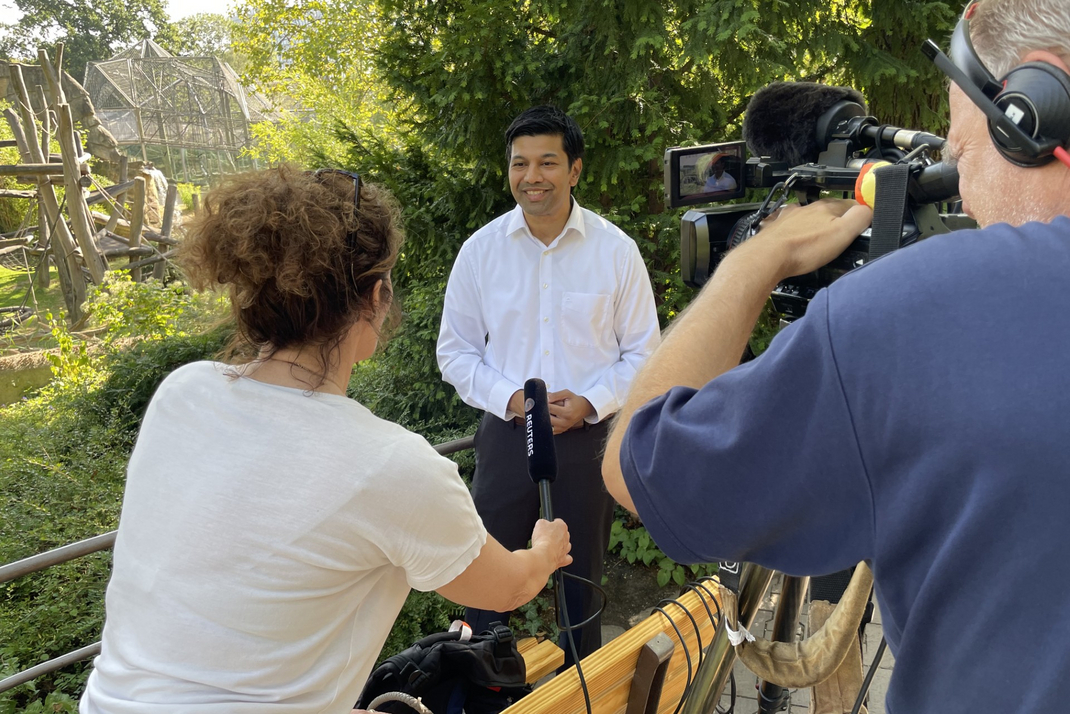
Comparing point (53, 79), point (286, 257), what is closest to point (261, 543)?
point (286, 257)

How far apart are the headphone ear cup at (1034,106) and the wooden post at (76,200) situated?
12908 millimetres

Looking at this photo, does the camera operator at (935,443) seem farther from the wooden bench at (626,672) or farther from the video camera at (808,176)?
the wooden bench at (626,672)

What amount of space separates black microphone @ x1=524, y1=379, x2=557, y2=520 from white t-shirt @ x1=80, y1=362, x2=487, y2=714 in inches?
11.5

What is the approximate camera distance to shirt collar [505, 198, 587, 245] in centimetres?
326

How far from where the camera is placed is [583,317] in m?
3.14

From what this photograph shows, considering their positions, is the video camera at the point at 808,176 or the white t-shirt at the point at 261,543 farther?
the white t-shirt at the point at 261,543

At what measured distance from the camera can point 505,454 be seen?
309 centimetres

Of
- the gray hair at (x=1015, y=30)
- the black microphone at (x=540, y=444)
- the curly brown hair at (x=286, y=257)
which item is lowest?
the black microphone at (x=540, y=444)

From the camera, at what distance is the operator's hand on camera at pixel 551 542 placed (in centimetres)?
166

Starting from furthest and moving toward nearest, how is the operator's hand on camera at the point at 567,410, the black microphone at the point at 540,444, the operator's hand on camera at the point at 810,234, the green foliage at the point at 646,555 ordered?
the green foliage at the point at 646,555, the operator's hand on camera at the point at 567,410, the black microphone at the point at 540,444, the operator's hand on camera at the point at 810,234

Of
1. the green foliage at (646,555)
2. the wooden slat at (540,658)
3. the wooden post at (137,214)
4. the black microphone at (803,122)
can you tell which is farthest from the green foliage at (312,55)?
the black microphone at (803,122)

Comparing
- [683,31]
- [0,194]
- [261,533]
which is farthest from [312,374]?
[0,194]

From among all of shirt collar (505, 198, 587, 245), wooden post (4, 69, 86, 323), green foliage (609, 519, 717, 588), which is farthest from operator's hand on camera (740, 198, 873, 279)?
wooden post (4, 69, 86, 323)

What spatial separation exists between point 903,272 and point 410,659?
1500 millimetres
